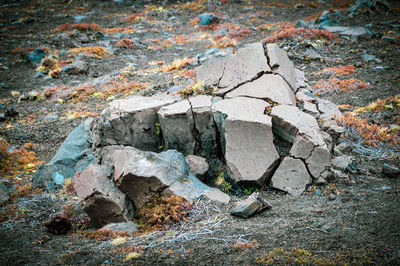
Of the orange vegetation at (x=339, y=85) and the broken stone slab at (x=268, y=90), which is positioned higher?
the broken stone slab at (x=268, y=90)

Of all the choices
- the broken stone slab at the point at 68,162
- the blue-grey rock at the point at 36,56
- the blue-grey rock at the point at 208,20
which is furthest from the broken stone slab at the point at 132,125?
the blue-grey rock at the point at 208,20

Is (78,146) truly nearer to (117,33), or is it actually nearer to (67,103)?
(67,103)

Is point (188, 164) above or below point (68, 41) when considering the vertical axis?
below

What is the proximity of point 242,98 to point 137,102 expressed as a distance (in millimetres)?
2653

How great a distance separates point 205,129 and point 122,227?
2.72m

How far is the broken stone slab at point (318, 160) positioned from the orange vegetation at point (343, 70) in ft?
20.5

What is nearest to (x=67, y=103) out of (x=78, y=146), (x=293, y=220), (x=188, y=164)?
(x=78, y=146)

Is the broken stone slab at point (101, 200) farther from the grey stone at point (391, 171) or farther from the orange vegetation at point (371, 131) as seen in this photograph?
the orange vegetation at point (371, 131)

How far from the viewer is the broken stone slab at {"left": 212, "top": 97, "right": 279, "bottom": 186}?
5086 millimetres

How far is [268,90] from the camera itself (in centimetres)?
628

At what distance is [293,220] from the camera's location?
3.97m

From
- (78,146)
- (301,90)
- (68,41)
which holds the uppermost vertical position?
(68,41)

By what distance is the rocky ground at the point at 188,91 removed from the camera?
350 centimetres

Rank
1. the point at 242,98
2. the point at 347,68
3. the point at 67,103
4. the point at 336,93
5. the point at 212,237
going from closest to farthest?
1. the point at 212,237
2. the point at 242,98
3. the point at 336,93
4. the point at 347,68
5. the point at 67,103
